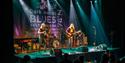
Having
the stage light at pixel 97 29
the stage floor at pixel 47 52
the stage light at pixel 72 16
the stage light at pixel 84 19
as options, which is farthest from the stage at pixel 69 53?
the stage light at pixel 72 16

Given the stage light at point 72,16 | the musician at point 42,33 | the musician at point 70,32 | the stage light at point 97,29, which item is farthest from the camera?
the stage light at point 97,29

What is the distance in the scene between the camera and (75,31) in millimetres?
14516

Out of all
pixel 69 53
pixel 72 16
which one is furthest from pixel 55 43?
pixel 72 16

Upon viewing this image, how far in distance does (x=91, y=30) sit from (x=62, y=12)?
2.15 m

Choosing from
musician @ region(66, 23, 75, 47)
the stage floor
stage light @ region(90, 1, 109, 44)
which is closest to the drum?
the stage floor

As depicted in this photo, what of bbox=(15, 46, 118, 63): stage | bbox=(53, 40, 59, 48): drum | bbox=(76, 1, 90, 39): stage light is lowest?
bbox=(15, 46, 118, 63): stage

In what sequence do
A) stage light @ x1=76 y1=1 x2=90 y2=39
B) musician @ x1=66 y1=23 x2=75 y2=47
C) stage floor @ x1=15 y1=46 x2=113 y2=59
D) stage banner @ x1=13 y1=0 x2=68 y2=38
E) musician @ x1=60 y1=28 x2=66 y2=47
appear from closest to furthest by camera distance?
stage floor @ x1=15 y1=46 x2=113 y2=59 → stage banner @ x1=13 y1=0 x2=68 y2=38 → musician @ x1=60 y1=28 x2=66 y2=47 → musician @ x1=66 y1=23 x2=75 y2=47 → stage light @ x1=76 y1=1 x2=90 y2=39

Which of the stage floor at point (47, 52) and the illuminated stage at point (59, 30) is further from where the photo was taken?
the illuminated stage at point (59, 30)

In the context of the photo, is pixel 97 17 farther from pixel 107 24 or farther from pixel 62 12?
pixel 62 12

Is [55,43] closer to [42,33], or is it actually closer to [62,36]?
[62,36]

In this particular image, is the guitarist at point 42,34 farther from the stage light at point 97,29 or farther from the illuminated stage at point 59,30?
the stage light at point 97,29

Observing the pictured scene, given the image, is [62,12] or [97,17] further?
[97,17]

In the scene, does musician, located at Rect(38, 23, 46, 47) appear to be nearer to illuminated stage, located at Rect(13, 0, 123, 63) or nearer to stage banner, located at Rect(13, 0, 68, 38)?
illuminated stage, located at Rect(13, 0, 123, 63)
